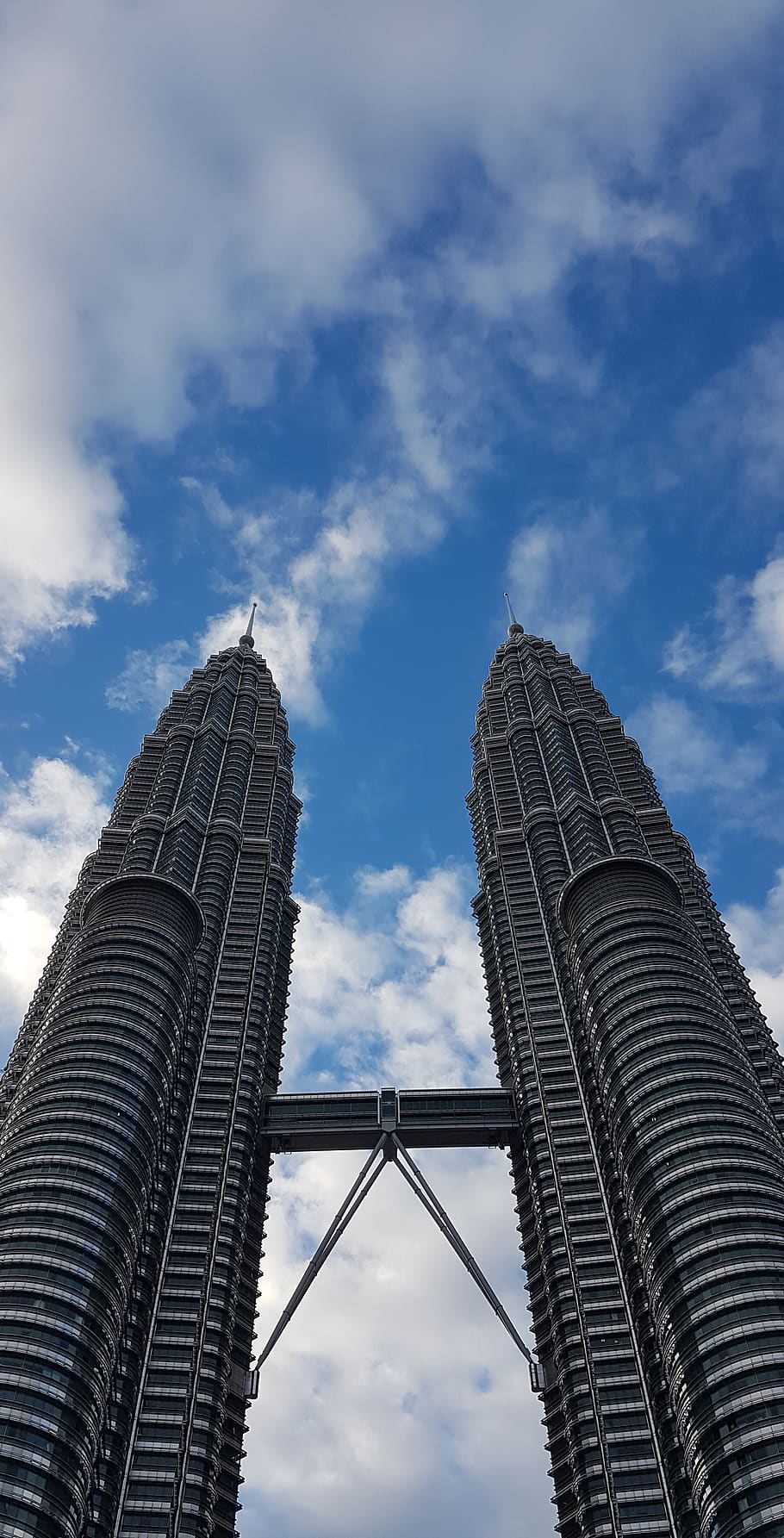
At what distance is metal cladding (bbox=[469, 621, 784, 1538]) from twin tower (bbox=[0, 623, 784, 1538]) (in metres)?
0.27

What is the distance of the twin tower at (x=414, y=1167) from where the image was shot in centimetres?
8781

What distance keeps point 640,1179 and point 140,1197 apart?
43.1 metres

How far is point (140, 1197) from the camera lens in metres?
105

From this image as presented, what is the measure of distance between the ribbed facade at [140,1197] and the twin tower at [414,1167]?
27 centimetres

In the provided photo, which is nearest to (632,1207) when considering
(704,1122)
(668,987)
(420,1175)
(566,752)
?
(704,1122)

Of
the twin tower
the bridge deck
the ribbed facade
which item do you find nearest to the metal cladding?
the twin tower

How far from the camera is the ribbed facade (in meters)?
86.9

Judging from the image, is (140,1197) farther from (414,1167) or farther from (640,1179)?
(640,1179)

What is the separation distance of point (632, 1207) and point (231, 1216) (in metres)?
39.0

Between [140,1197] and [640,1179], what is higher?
[140,1197]

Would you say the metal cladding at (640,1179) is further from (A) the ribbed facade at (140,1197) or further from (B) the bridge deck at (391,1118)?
(A) the ribbed facade at (140,1197)

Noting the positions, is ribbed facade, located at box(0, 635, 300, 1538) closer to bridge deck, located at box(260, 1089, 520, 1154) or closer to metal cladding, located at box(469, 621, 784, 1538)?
bridge deck, located at box(260, 1089, 520, 1154)

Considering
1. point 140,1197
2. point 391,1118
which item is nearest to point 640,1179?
point 391,1118

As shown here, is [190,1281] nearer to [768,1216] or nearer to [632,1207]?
[632,1207]
